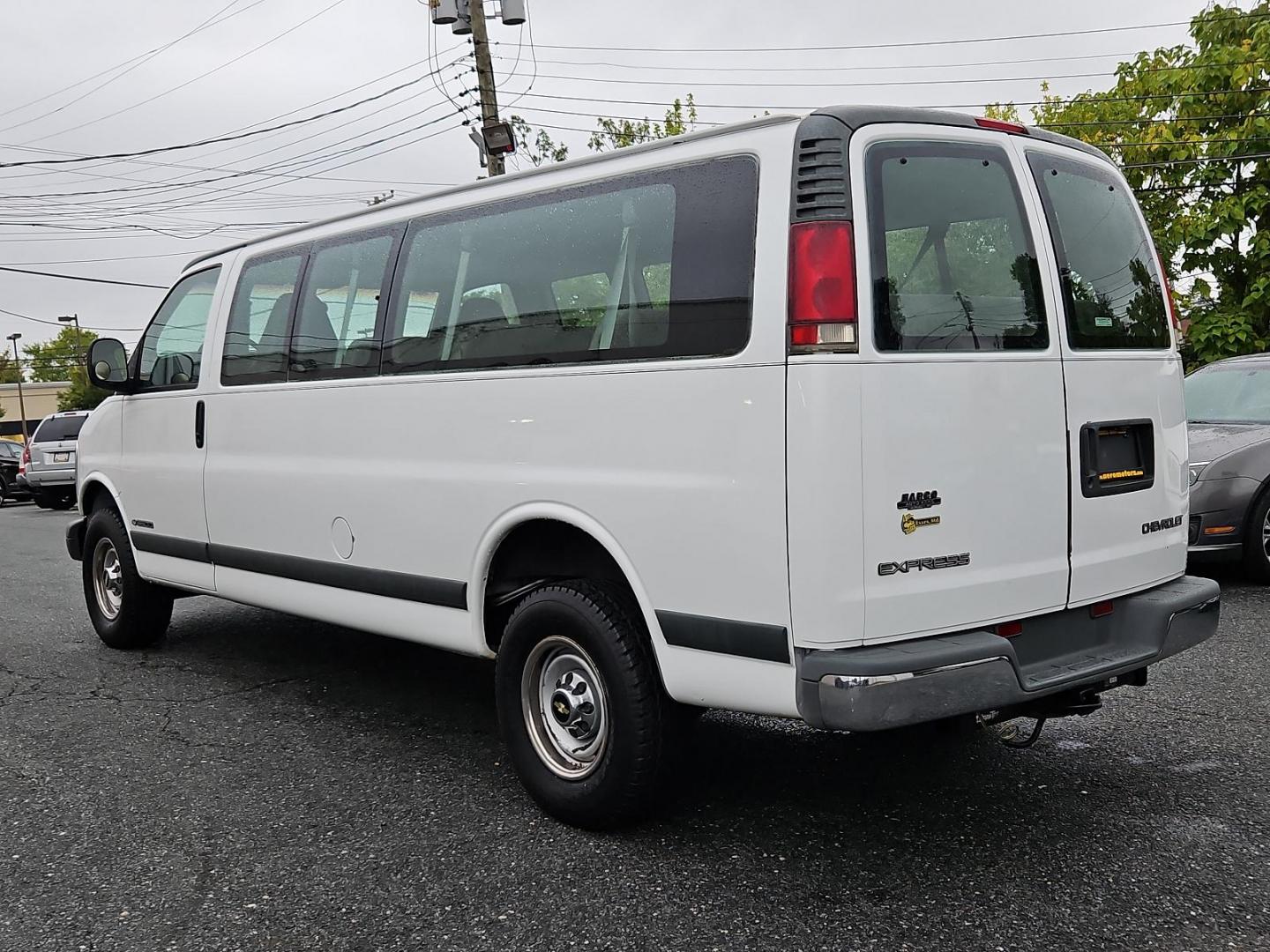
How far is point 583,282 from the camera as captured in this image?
4.02m

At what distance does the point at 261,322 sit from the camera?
5652 millimetres

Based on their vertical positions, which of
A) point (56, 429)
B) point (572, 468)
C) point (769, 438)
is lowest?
point (56, 429)

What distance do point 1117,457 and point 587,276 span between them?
1868 millimetres

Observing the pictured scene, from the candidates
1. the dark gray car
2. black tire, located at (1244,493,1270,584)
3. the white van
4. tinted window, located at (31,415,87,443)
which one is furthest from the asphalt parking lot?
tinted window, located at (31,415,87,443)

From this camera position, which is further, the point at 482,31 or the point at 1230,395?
the point at 482,31

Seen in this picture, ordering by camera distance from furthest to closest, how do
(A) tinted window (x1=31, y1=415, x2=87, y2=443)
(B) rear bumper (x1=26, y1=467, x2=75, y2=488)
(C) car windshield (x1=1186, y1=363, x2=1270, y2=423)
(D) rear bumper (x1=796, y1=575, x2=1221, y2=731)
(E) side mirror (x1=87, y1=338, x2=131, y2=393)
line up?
1. (A) tinted window (x1=31, y1=415, x2=87, y2=443)
2. (B) rear bumper (x1=26, y1=467, x2=75, y2=488)
3. (C) car windshield (x1=1186, y1=363, x2=1270, y2=423)
4. (E) side mirror (x1=87, y1=338, x2=131, y2=393)
5. (D) rear bumper (x1=796, y1=575, x2=1221, y2=731)

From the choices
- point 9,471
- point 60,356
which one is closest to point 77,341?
point 60,356

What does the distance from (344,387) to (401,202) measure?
2.68 ft

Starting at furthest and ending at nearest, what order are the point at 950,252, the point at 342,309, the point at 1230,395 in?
the point at 1230,395 < the point at 342,309 < the point at 950,252

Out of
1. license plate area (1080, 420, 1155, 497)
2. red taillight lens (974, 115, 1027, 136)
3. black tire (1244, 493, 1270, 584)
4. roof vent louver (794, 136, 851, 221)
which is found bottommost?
black tire (1244, 493, 1270, 584)

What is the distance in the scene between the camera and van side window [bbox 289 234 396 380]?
491cm

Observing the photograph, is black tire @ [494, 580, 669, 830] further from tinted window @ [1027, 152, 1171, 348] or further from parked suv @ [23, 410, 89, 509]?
parked suv @ [23, 410, 89, 509]

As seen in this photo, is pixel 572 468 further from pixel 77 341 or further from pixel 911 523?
pixel 77 341

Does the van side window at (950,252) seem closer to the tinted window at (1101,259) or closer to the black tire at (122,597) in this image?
the tinted window at (1101,259)
